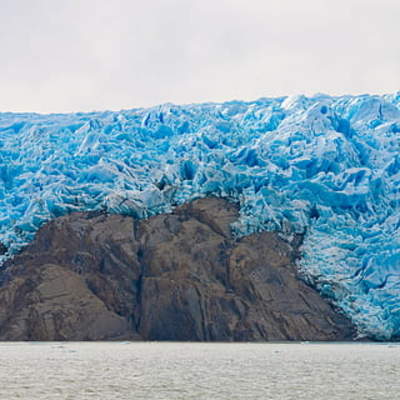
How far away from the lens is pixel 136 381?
20000 millimetres

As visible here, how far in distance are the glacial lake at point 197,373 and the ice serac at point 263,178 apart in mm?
5670

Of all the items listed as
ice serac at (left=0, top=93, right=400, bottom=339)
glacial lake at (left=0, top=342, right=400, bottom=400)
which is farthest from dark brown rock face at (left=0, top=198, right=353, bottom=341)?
glacial lake at (left=0, top=342, right=400, bottom=400)

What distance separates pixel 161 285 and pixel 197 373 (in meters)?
17.9

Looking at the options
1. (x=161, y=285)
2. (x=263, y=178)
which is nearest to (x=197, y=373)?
(x=161, y=285)

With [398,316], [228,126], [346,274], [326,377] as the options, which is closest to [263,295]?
[346,274]

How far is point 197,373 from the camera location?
22.5m

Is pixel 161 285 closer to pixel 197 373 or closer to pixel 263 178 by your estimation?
pixel 263 178

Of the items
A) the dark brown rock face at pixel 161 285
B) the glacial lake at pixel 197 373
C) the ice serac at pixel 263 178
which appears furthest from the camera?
the ice serac at pixel 263 178

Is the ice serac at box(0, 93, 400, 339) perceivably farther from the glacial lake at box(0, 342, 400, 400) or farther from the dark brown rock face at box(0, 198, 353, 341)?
the glacial lake at box(0, 342, 400, 400)

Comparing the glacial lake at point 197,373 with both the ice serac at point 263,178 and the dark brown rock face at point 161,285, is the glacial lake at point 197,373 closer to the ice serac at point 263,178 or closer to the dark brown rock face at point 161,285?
the dark brown rock face at point 161,285

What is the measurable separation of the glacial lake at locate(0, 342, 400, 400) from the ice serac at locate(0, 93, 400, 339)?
5670 millimetres

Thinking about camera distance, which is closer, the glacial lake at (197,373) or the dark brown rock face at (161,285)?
the glacial lake at (197,373)

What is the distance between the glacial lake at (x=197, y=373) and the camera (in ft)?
57.7

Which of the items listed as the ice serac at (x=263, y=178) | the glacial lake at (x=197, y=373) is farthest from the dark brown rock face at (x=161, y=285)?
the glacial lake at (x=197, y=373)
